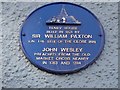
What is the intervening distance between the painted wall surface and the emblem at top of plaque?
0.19 m

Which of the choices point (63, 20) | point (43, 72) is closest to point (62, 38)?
point (63, 20)

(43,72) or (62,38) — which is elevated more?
(62,38)

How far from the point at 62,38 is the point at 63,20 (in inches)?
7.2

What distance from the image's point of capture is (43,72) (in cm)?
545

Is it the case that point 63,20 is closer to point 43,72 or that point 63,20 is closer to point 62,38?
point 62,38

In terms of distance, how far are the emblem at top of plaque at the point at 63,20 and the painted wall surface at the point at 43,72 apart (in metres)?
0.19

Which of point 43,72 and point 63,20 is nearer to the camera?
point 43,72

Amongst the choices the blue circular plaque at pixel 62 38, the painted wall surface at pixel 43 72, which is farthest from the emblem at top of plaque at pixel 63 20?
the painted wall surface at pixel 43 72

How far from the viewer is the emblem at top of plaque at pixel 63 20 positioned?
5584mm

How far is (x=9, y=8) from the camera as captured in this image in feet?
18.5

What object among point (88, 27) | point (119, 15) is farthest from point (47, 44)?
point (119, 15)

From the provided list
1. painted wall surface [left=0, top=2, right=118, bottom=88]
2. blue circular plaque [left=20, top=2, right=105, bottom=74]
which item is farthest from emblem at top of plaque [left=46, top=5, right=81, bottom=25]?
painted wall surface [left=0, top=2, right=118, bottom=88]

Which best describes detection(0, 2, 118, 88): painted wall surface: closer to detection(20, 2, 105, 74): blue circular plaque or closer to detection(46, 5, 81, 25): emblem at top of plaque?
detection(20, 2, 105, 74): blue circular plaque

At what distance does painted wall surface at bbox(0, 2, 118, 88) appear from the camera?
214 inches
